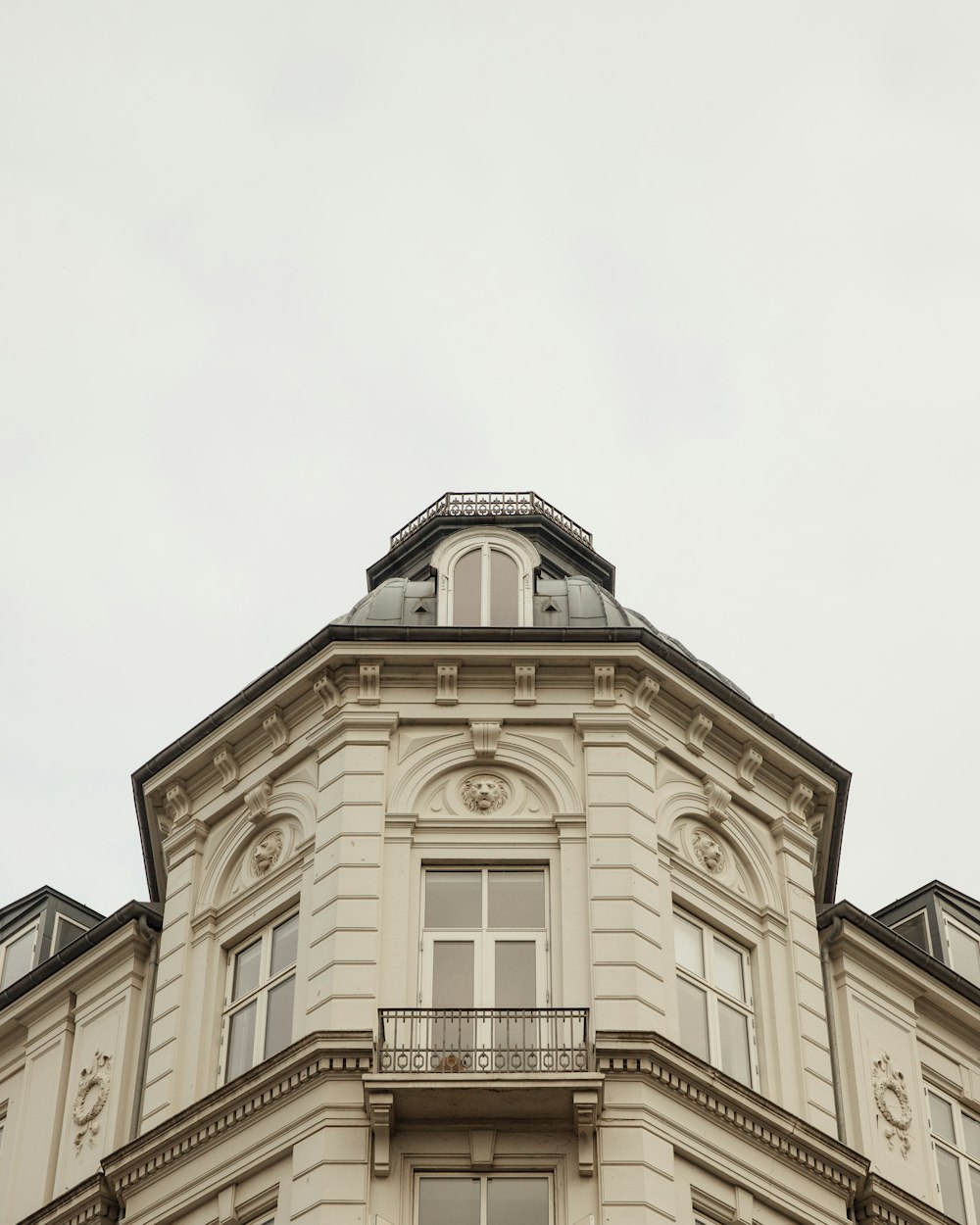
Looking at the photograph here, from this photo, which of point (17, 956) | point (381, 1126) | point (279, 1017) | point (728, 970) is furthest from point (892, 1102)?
point (17, 956)

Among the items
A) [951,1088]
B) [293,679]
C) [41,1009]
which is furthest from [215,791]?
[951,1088]

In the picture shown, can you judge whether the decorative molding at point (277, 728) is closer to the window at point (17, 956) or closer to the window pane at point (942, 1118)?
the window at point (17, 956)

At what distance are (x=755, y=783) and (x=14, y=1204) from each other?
1295 centimetres

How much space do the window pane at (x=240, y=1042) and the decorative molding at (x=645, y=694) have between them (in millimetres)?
7138

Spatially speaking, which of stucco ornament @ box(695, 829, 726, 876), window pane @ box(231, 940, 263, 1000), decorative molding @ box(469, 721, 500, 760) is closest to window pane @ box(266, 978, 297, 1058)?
window pane @ box(231, 940, 263, 1000)

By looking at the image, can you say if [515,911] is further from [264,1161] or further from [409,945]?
[264,1161]

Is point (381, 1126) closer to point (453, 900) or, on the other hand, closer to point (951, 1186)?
point (453, 900)

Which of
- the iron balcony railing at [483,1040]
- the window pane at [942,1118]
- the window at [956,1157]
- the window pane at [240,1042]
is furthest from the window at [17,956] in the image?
the window at [956,1157]

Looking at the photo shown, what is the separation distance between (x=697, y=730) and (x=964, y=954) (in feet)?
25.8

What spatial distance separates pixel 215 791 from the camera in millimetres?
36719

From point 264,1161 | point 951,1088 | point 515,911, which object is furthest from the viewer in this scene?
point 951,1088

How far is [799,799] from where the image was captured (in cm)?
3688

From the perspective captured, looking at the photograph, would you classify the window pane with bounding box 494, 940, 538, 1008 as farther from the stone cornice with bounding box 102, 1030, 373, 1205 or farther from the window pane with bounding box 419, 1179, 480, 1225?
the window pane with bounding box 419, 1179, 480, 1225

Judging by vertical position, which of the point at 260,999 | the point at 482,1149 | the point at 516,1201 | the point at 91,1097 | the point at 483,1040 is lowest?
the point at 516,1201
